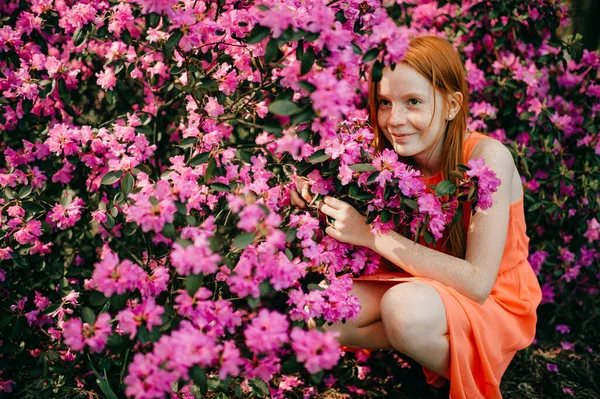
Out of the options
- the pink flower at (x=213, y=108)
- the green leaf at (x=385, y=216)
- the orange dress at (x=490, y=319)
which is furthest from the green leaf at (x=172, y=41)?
the orange dress at (x=490, y=319)

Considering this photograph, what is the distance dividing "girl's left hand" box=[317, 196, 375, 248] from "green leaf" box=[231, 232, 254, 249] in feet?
1.86

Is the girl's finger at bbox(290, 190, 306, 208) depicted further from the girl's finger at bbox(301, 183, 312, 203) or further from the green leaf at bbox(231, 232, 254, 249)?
the green leaf at bbox(231, 232, 254, 249)

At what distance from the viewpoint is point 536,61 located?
2678 mm

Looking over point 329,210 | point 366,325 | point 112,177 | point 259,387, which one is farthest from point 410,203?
point 112,177

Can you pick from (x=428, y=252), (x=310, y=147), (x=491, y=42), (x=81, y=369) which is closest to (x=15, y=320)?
(x=81, y=369)

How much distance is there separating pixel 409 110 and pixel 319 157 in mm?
449

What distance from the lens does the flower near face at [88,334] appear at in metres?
1.33

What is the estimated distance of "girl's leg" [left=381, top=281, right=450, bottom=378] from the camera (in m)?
1.78

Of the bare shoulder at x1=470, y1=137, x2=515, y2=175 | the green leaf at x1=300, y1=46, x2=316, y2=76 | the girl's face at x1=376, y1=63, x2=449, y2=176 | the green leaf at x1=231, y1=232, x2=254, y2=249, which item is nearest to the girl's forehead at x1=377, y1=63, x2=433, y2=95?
the girl's face at x1=376, y1=63, x2=449, y2=176

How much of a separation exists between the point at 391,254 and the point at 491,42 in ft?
5.04

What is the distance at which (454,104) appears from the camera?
2043 mm

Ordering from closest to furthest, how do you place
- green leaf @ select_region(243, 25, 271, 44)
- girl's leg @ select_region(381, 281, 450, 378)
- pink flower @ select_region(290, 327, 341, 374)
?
pink flower @ select_region(290, 327, 341, 374) < green leaf @ select_region(243, 25, 271, 44) < girl's leg @ select_region(381, 281, 450, 378)

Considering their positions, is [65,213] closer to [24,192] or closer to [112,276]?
[24,192]

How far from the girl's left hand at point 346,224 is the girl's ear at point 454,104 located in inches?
21.5
